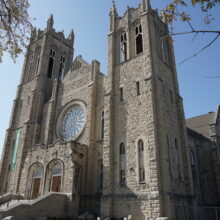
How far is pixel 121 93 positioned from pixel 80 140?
603cm

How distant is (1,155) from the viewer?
27.4m

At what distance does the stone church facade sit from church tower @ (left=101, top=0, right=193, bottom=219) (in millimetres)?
69

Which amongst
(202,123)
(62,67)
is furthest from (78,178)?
(202,123)

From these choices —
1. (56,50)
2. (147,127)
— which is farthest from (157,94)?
(56,50)

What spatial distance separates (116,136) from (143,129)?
105 inches

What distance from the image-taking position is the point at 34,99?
28.7 metres

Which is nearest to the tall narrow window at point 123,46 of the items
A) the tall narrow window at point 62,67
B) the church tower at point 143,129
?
the church tower at point 143,129

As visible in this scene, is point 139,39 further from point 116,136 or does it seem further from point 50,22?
point 50,22

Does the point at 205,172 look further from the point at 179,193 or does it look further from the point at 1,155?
the point at 1,155

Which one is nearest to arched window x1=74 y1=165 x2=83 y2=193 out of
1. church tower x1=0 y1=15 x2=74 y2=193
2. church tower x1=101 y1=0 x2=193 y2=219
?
church tower x1=101 y1=0 x2=193 y2=219

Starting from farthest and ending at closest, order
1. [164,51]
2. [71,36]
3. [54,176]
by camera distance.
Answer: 1. [71,36]
2. [164,51]
3. [54,176]

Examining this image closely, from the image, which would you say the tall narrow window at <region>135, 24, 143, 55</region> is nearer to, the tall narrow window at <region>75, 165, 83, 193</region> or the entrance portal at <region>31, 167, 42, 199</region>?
the tall narrow window at <region>75, 165, 83, 193</region>

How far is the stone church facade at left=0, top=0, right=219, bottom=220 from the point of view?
52.7ft

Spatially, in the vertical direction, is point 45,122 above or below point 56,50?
below
